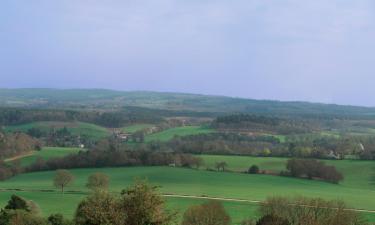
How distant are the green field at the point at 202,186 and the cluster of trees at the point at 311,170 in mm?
2468

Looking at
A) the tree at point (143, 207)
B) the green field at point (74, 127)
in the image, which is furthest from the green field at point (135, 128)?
the tree at point (143, 207)

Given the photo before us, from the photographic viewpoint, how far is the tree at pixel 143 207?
22.7 meters

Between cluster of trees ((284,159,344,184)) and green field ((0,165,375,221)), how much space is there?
2468 mm

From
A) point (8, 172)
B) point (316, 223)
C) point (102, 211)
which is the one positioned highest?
point (102, 211)

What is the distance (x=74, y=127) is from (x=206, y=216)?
299 feet

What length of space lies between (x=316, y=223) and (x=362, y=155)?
6132 cm

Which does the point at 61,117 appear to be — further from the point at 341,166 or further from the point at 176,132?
the point at 341,166

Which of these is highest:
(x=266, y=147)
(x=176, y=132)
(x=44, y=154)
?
(x=176, y=132)

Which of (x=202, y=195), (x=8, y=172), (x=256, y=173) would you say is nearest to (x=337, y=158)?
(x=256, y=173)

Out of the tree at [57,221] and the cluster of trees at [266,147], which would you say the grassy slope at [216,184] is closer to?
the cluster of trees at [266,147]

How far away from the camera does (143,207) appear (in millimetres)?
22766

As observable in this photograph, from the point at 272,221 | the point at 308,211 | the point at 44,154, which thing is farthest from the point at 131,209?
the point at 44,154

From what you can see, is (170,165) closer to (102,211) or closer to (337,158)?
(337,158)

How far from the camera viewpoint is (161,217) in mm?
22859
